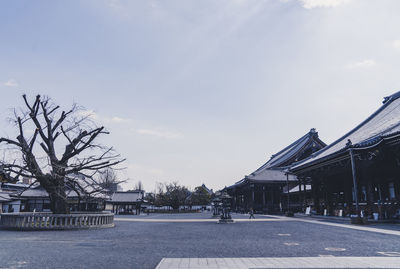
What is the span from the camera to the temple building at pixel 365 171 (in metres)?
16.4

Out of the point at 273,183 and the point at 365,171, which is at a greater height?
the point at 365,171

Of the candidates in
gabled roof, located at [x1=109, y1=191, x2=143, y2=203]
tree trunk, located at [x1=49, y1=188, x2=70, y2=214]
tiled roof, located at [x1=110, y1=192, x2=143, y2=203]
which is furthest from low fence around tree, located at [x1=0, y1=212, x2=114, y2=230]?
tiled roof, located at [x1=110, y1=192, x2=143, y2=203]

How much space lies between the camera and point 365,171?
19.5 m

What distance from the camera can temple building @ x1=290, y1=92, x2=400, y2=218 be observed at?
16445 mm

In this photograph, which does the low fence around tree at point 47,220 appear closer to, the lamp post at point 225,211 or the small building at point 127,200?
the lamp post at point 225,211

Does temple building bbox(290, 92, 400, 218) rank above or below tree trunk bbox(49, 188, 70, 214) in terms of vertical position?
above

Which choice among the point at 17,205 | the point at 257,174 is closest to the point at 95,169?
the point at 257,174

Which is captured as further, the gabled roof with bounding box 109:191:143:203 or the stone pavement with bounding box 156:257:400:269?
the gabled roof with bounding box 109:191:143:203

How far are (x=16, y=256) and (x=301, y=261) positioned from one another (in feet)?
23.6

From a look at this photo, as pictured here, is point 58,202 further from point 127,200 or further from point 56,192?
point 127,200

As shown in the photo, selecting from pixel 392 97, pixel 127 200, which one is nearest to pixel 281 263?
pixel 392 97

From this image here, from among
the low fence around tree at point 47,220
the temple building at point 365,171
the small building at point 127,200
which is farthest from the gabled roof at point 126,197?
the low fence around tree at point 47,220

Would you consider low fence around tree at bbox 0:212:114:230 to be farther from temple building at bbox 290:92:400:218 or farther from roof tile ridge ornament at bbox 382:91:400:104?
roof tile ridge ornament at bbox 382:91:400:104

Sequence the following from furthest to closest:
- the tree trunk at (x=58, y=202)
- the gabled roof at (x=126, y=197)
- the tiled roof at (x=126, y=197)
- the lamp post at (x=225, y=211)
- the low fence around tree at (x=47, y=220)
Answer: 1. the tiled roof at (x=126, y=197)
2. the gabled roof at (x=126, y=197)
3. the lamp post at (x=225, y=211)
4. the tree trunk at (x=58, y=202)
5. the low fence around tree at (x=47, y=220)
